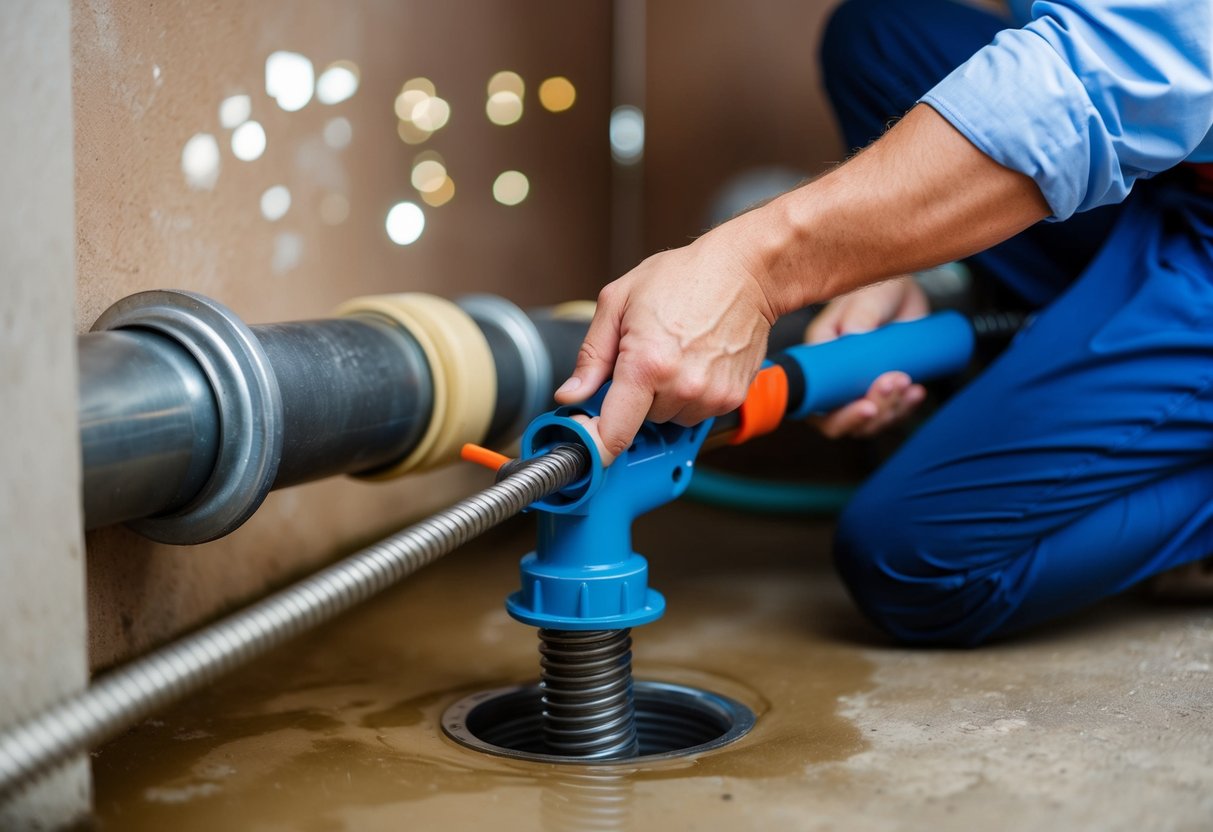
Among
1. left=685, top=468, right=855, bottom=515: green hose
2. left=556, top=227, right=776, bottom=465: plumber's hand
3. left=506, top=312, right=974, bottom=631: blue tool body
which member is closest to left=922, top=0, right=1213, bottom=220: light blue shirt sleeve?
left=556, top=227, right=776, bottom=465: plumber's hand

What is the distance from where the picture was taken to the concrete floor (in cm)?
68

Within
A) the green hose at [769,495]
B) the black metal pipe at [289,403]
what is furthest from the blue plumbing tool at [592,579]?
the green hose at [769,495]

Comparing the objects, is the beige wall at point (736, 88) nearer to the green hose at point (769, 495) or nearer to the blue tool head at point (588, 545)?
the green hose at point (769, 495)

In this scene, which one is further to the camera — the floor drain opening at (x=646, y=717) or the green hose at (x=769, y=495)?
the green hose at (x=769, y=495)

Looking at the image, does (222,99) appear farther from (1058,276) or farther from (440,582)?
(1058,276)

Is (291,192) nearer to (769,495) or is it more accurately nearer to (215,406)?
(215,406)

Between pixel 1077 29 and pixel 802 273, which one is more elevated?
pixel 1077 29

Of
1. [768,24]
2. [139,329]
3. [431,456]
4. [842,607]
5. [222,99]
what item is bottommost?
[842,607]

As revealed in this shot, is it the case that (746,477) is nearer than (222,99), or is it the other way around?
(222,99)

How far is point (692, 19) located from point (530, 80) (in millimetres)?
422

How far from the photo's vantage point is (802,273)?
82cm

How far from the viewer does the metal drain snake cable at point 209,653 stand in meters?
0.50

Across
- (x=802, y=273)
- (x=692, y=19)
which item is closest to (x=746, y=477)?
(x=692, y=19)

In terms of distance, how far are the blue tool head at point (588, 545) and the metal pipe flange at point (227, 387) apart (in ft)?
0.56
